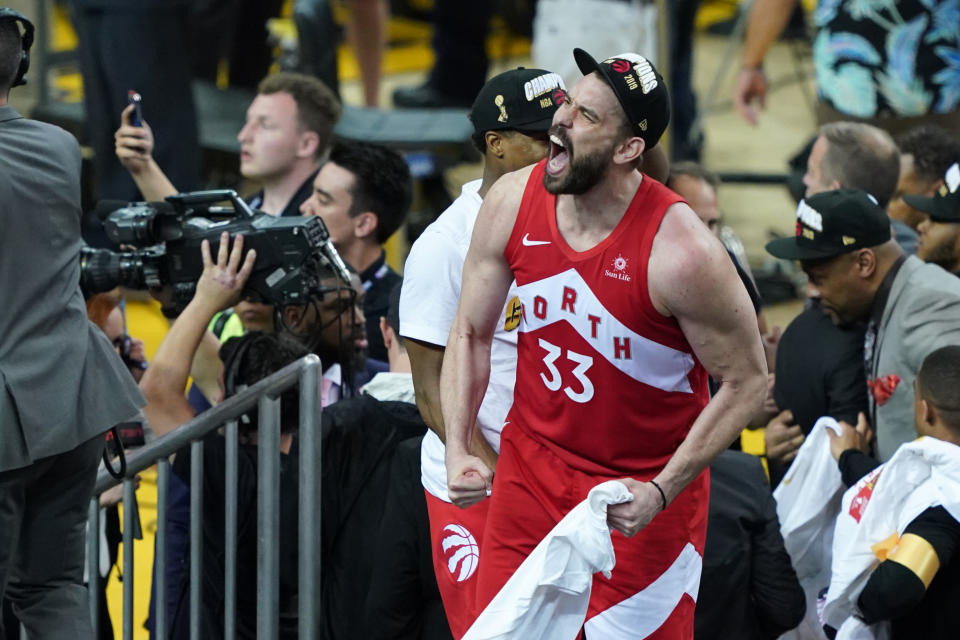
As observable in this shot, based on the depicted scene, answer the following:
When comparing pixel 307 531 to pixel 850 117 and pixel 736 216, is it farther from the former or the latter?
pixel 736 216

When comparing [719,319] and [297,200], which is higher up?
[719,319]

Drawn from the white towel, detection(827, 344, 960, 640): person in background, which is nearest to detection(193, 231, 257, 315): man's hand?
the white towel

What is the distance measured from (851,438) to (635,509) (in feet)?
4.36

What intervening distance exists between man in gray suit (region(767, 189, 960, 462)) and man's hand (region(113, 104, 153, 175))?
2159 mm

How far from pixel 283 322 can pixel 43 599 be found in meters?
1.18

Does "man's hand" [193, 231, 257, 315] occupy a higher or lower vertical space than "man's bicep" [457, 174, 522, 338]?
lower

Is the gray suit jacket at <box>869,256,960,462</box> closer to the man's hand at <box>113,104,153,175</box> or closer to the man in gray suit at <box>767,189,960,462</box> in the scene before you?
the man in gray suit at <box>767,189,960,462</box>

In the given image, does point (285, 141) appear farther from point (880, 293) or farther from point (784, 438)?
point (880, 293)

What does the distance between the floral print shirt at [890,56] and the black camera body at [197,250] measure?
2.91 m

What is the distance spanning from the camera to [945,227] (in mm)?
4738

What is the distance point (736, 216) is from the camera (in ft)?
29.6

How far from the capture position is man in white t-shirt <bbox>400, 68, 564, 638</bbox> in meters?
3.58

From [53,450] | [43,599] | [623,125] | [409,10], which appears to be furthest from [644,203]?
[409,10]

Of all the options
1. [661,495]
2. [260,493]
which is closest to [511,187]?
[661,495]
